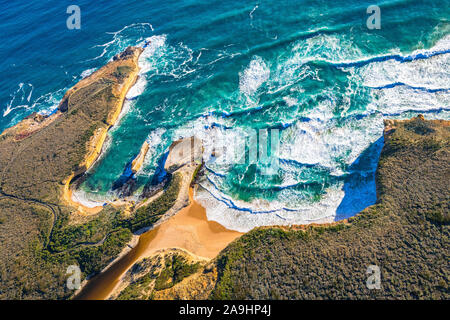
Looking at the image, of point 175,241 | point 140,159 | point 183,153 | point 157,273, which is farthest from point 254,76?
point 157,273

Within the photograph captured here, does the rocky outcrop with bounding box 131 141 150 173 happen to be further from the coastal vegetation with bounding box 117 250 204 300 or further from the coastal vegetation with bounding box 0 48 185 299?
the coastal vegetation with bounding box 117 250 204 300

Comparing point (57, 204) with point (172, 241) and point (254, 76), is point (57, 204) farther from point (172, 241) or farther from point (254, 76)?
point (254, 76)

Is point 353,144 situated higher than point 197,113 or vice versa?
point 197,113

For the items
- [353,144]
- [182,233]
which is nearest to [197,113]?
[182,233]

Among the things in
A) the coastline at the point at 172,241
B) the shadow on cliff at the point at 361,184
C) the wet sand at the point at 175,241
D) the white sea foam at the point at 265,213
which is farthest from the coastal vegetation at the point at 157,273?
the shadow on cliff at the point at 361,184

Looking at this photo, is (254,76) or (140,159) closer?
(140,159)

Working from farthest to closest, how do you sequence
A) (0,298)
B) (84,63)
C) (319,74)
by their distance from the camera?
(84,63)
(319,74)
(0,298)
